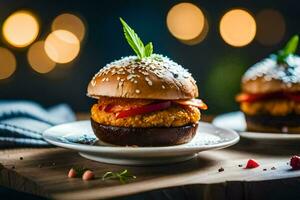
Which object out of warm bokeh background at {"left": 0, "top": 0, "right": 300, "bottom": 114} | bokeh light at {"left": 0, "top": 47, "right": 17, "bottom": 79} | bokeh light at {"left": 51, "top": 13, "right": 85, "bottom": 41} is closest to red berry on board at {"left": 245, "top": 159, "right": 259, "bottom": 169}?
warm bokeh background at {"left": 0, "top": 0, "right": 300, "bottom": 114}

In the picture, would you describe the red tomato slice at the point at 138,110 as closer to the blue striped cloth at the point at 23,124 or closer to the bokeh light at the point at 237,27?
the blue striped cloth at the point at 23,124

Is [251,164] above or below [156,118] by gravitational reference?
below

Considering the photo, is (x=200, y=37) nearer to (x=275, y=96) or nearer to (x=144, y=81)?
(x=275, y=96)

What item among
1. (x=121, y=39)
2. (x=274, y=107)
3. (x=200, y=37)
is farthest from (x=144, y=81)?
(x=200, y=37)

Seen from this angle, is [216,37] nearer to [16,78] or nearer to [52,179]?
[16,78]

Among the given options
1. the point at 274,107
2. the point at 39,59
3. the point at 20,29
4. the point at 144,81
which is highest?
the point at 20,29

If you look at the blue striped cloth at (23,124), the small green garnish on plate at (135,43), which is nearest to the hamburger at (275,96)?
the small green garnish on plate at (135,43)
